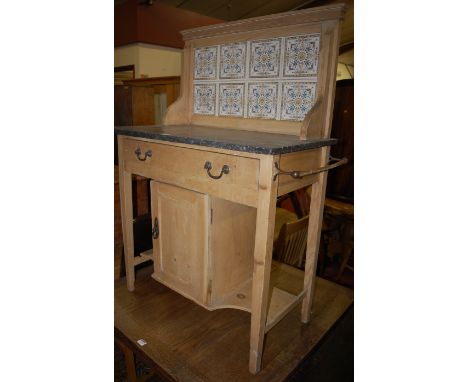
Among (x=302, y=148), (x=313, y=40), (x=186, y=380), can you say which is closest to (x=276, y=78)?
(x=313, y=40)

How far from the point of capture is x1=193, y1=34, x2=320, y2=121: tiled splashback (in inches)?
A: 51.1

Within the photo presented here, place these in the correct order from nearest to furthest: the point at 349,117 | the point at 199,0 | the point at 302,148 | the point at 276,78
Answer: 1. the point at 302,148
2. the point at 276,78
3. the point at 349,117
4. the point at 199,0

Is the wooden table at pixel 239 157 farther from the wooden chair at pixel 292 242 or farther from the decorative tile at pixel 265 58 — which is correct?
the wooden chair at pixel 292 242

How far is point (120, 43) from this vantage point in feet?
17.3

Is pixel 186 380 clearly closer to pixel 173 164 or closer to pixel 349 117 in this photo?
pixel 173 164

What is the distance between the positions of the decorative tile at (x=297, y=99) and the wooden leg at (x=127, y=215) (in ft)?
2.48

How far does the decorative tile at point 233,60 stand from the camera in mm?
1477

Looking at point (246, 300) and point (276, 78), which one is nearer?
point (276, 78)

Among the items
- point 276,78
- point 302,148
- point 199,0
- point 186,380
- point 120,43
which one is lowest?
point 186,380

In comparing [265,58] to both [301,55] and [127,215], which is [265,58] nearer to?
[301,55]

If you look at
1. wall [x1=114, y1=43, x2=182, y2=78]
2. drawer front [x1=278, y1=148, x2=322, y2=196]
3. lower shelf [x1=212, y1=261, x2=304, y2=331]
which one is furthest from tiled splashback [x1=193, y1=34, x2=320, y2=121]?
wall [x1=114, y1=43, x2=182, y2=78]

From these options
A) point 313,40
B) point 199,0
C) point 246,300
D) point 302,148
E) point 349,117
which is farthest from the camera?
point 199,0

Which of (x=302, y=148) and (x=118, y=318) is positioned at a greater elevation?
(x=302, y=148)
